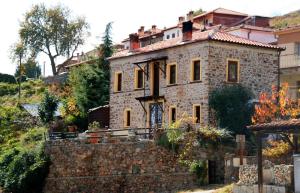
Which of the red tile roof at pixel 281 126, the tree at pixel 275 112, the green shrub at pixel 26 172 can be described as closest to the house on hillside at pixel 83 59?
the green shrub at pixel 26 172

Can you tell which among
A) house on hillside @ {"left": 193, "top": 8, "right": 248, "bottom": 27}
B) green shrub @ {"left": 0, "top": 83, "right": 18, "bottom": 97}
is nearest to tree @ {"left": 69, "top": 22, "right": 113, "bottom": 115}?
house on hillside @ {"left": 193, "top": 8, "right": 248, "bottom": 27}

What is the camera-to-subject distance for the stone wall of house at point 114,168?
35188 millimetres

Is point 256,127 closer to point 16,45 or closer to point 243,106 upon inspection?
point 243,106

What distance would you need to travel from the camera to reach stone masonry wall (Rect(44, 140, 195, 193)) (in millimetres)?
35250

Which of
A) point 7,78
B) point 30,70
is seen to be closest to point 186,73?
point 7,78

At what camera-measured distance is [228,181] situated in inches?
1256

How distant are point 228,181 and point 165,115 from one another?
11106 millimetres

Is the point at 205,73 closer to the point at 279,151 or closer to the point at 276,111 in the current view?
the point at 276,111

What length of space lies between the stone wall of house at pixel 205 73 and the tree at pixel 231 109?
56 cm

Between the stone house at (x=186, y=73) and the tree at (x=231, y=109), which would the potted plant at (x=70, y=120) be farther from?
the tree at (x=231, y=109)

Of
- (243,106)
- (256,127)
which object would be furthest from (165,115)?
(256,127)

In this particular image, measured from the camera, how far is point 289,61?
45500 mm

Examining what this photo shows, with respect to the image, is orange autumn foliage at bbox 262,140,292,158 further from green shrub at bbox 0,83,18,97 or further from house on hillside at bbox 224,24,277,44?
green shrub at bbox 0,83,18,97

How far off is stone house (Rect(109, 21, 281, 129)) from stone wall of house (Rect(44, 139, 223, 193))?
3.85 meters
